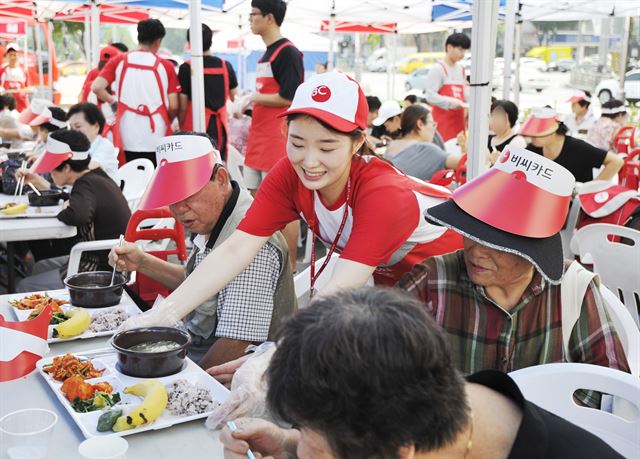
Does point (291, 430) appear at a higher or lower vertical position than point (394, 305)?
lower

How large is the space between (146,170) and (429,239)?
12.3 ft

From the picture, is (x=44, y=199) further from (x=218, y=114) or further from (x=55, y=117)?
(x=218, y=114)

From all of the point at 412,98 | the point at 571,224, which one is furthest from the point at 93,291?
the point at 412,98

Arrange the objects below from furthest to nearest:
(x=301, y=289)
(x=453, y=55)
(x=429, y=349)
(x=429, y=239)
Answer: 1. (x=453, y=55)
2. (x=301, y=289)
3. (x=429, y=239)
4. (x=429, y=349)

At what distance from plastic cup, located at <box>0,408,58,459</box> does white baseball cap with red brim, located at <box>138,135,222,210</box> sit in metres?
0.96

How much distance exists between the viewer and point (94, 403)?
1.70m

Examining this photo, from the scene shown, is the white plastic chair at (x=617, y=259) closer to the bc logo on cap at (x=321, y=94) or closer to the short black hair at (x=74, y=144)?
the bc logo on cap at (x=321, y=94)

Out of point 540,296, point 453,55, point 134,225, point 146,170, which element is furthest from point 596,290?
point 453,55

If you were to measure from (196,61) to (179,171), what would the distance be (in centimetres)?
260

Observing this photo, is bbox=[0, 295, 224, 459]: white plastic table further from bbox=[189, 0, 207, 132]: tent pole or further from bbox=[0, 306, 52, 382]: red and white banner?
bbox=[189, 0, 207, 132]: tent pole

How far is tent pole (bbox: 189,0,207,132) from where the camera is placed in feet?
15.0

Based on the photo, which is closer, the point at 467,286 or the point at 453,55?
the point at 467,286

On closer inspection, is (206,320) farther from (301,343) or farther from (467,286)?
(301,343)

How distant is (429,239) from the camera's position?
7.23ft
